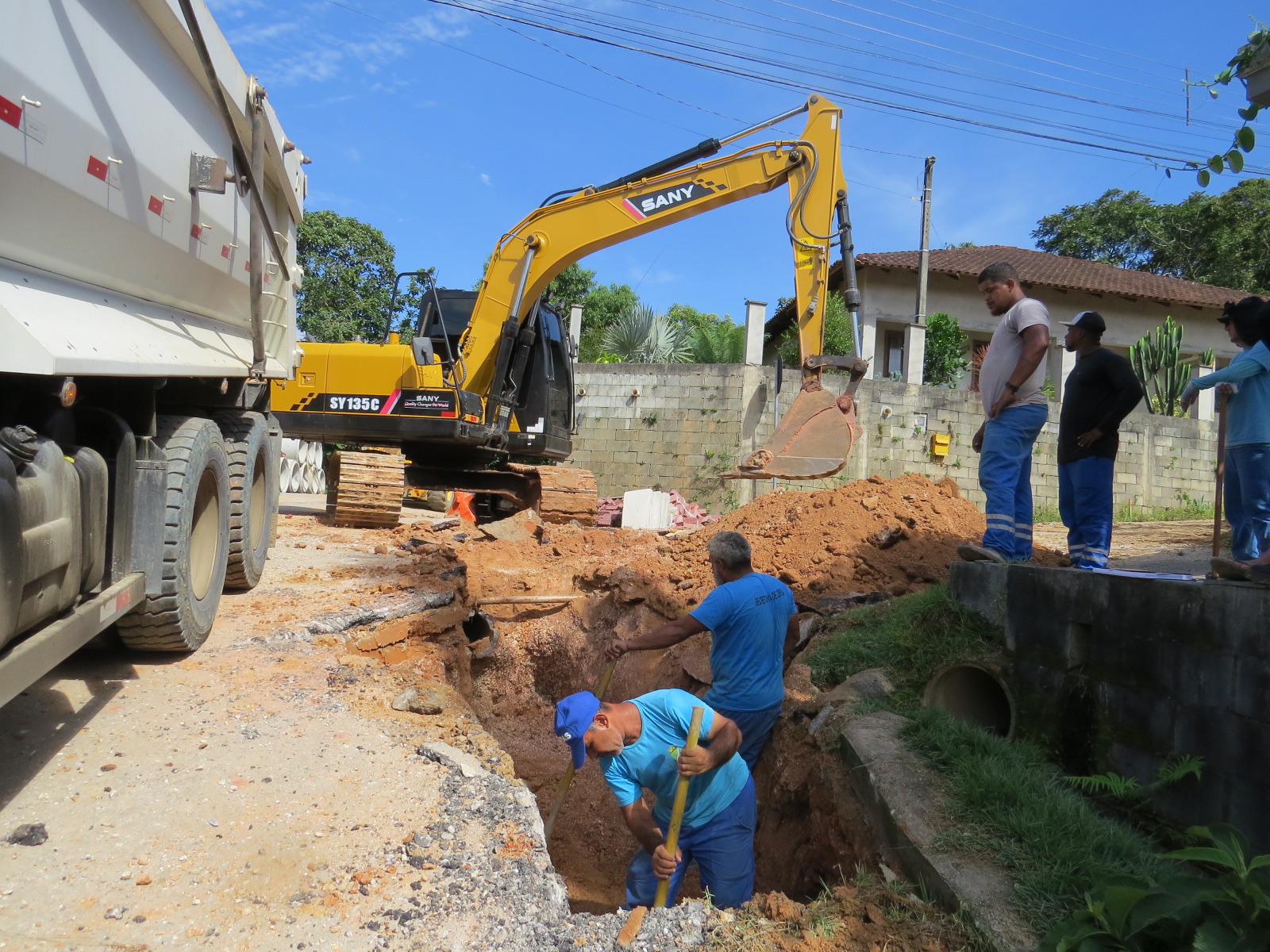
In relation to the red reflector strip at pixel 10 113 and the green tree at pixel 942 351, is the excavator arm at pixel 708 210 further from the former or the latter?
the green tree at pixel 942 351

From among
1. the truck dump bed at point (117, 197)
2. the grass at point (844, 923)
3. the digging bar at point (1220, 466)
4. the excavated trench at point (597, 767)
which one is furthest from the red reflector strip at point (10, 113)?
the digging bar at point (1220, 466)

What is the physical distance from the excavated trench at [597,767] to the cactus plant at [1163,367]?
14146 millimetres

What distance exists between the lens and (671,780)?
3.68 meters

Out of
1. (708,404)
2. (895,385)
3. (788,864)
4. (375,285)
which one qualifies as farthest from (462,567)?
(375,285)

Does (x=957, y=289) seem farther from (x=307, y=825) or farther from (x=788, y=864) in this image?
(x=307, y=825)

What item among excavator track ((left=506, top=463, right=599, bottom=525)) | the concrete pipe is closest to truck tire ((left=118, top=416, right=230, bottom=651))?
the concrete pipe

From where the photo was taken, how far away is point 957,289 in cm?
2077

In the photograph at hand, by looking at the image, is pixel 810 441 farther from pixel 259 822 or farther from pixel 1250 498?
pixel 259 822

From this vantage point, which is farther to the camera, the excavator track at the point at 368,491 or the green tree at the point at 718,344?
the green tree at the point at 718,344

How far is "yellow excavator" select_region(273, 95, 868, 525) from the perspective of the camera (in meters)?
7.98

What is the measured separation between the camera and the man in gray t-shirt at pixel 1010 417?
4.66 m

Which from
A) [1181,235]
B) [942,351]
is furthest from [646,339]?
[1181,235]

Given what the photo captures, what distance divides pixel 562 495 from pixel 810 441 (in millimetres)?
5024

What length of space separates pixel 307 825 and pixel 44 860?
2.53 feet
